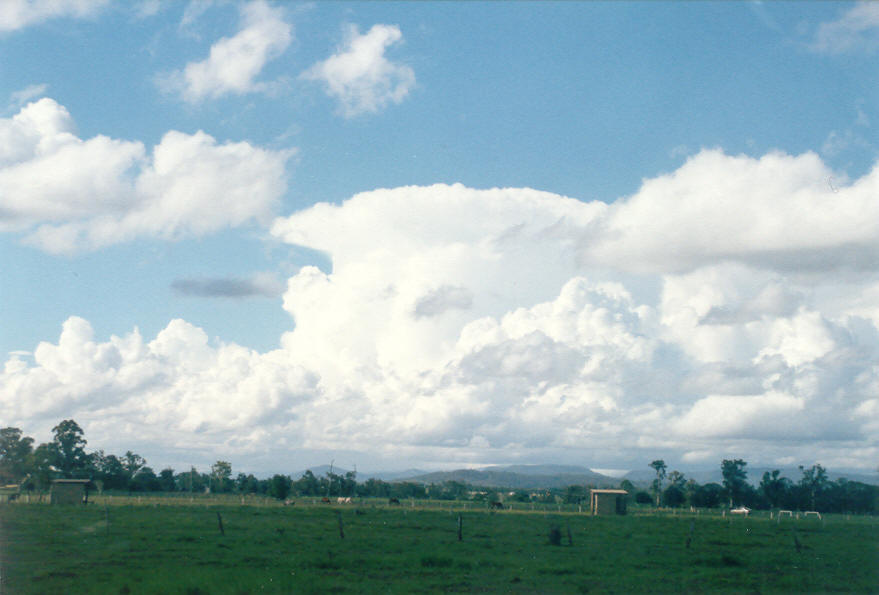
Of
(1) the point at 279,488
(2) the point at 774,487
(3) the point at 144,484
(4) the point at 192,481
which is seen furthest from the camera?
(4) the point at 192,481

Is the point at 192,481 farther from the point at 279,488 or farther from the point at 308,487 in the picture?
the point at 279,488

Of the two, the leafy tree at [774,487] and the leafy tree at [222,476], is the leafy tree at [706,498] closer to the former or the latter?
the leafy tree at [774,487]

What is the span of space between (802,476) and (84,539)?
565 feet

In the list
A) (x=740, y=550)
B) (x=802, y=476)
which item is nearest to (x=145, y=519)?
(x=740, y=550)

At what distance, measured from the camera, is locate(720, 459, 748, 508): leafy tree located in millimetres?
152125

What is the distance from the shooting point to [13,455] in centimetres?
15075

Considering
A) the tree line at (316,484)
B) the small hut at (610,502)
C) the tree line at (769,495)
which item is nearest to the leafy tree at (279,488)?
the tree line at (316,484)

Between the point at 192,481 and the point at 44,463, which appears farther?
the point at 192,481

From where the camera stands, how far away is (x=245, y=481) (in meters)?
174

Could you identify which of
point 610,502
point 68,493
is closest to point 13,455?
point 68,493

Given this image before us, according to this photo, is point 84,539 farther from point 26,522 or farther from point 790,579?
point 790,579

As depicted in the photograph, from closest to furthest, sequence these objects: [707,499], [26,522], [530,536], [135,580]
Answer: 1. [135,580]
2. [530,536]
3. [26,522]
4. [707,499]

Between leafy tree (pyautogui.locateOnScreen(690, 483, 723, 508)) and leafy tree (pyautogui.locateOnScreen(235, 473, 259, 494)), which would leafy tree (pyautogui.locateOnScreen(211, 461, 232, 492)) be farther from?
leafy tree (pyautogui.locateOnScreen(690, 483, 723, 508))

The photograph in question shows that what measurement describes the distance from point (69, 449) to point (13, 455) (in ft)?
31.2
